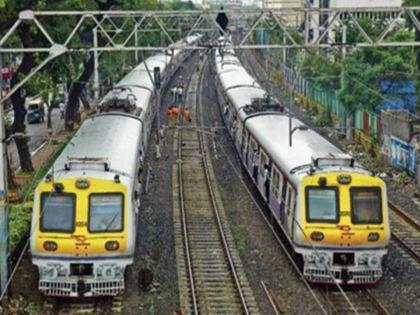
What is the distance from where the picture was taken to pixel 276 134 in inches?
848

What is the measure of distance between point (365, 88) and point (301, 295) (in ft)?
61.8

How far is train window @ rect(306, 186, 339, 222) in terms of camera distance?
609 inches

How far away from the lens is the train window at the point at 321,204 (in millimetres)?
15469

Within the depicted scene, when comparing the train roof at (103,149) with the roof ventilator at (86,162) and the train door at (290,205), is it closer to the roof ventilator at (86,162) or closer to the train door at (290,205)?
the roof ventilator at (86,162)

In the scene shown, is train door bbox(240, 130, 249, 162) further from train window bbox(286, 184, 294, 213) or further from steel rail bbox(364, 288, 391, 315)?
steel rail bbox(364, 288, 391, 315)

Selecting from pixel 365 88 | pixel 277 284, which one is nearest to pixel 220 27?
pixel 277 284

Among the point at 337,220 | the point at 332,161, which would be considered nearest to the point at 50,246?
the point at 337,220

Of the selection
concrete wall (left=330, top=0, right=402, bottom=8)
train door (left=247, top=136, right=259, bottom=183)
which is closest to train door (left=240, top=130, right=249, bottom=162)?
train door (left=247, top=136, right=259, bottom=183)

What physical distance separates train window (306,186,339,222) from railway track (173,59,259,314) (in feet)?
6.46

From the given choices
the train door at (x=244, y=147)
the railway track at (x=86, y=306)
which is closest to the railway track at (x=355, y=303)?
the railway track at (x=86, y=306)

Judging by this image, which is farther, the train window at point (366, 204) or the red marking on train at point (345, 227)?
the train window at point (366, 204)

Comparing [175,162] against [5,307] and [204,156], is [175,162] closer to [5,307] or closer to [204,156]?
[204,156]

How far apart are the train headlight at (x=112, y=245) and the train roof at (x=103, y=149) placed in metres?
1.29

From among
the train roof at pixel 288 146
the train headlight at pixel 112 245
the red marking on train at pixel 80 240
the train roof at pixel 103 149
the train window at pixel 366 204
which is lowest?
the train headlight at pixel 112 245
